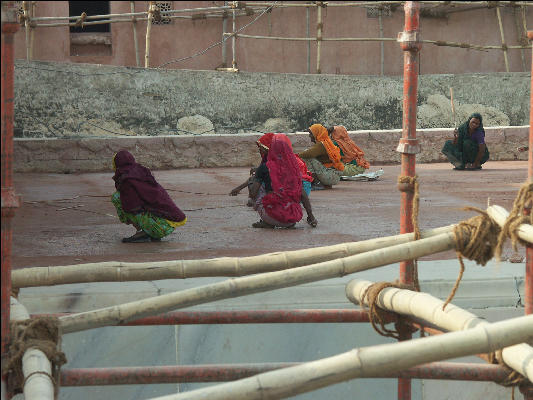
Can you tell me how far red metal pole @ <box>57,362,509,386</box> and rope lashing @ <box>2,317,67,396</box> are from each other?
4.4 inches

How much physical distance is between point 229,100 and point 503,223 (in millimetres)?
10775

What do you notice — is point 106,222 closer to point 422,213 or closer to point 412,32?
point 422,213

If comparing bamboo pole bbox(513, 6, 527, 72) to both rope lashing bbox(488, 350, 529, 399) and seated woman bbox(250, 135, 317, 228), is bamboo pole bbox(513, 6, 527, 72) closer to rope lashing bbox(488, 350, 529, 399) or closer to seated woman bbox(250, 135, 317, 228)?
seated woman bbox(250, 135, 317, 228)

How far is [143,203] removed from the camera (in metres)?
6.56

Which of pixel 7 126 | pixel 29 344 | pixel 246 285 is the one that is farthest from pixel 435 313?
pixel 7 126

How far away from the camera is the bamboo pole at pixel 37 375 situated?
253 centimetres

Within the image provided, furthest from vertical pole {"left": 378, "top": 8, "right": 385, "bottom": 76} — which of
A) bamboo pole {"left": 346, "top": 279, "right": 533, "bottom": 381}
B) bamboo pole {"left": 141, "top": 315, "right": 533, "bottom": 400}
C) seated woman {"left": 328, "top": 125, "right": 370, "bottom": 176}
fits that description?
bamboo pole {"left": 141, "top": 315, "right": 533, "bottom": 400}

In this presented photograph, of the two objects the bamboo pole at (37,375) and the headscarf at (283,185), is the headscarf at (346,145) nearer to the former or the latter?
the headscarf at (283,185)

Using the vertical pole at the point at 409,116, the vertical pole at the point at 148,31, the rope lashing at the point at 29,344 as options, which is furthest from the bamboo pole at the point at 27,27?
the rope lashing at the point at 29,344

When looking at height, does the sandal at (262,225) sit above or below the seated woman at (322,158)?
below

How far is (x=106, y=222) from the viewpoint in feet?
25.1

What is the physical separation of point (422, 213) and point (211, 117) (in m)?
6.42

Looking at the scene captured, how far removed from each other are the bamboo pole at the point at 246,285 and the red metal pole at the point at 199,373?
170 millimetres

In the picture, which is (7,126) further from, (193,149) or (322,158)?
(193,149)
